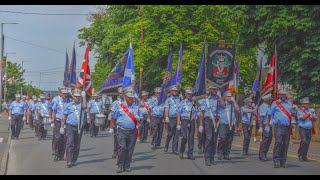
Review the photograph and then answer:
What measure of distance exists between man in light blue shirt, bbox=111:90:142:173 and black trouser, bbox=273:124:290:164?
3.42 m

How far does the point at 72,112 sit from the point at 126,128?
1.99 m

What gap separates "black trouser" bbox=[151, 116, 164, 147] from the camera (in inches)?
806

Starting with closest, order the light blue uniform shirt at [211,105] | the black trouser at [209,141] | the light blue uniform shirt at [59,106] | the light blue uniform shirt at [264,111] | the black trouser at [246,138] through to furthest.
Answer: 1. the black trouser at [209,141]
2. the light blue uniform shirt at [211,105]
3. the light blue uniform shirt at [59,106]
4. the light blue uniform shirt at [264,111]
5. the black trouser at [246,138]

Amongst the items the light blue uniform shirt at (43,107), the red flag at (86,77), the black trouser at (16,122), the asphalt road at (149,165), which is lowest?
the asphalt road at (149,165)

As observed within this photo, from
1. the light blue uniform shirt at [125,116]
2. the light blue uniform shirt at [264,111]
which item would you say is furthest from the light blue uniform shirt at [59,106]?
the light blue uniform shirt at [264,111]

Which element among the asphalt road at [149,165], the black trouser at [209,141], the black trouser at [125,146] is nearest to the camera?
the black trouser at [125,146]

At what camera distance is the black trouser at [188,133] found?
1631cm

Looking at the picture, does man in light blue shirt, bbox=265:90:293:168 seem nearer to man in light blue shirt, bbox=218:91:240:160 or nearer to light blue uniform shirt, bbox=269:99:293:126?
light blue uniform shirt, bbox=269:99:293:126

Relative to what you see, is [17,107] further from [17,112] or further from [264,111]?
[264,111]

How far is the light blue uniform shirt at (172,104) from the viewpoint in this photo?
1800 cm

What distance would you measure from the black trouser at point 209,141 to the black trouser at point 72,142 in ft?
10.2

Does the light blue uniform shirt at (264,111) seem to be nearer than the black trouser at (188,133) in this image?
No

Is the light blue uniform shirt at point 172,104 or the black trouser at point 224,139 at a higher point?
the light blue uniform shirt at point 172,104

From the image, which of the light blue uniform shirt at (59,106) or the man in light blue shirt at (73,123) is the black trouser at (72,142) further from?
the light blue uniform shirt at (59,106)
